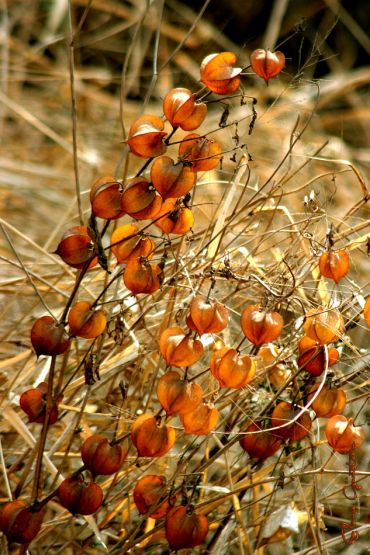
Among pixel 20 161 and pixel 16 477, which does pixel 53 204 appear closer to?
pixel 20 161

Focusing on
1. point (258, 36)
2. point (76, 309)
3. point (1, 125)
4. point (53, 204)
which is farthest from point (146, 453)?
point (258, 36)

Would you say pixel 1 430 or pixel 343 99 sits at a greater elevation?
pixel 343 99

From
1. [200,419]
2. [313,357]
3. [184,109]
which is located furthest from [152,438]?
[184,109]

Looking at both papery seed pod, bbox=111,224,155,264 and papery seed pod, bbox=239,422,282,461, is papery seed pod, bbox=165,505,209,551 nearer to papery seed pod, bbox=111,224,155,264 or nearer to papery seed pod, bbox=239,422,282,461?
papery seed pod, bbox=239,422,282,461

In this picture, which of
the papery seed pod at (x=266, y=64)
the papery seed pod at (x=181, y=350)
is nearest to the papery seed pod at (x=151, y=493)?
the papery seed pod at (x=181, y=350)

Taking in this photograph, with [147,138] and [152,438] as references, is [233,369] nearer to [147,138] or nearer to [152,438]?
[152,438]

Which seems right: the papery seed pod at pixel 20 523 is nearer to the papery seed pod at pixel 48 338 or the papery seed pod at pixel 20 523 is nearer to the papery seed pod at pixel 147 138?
the papery seed pod at pixel 48 338
